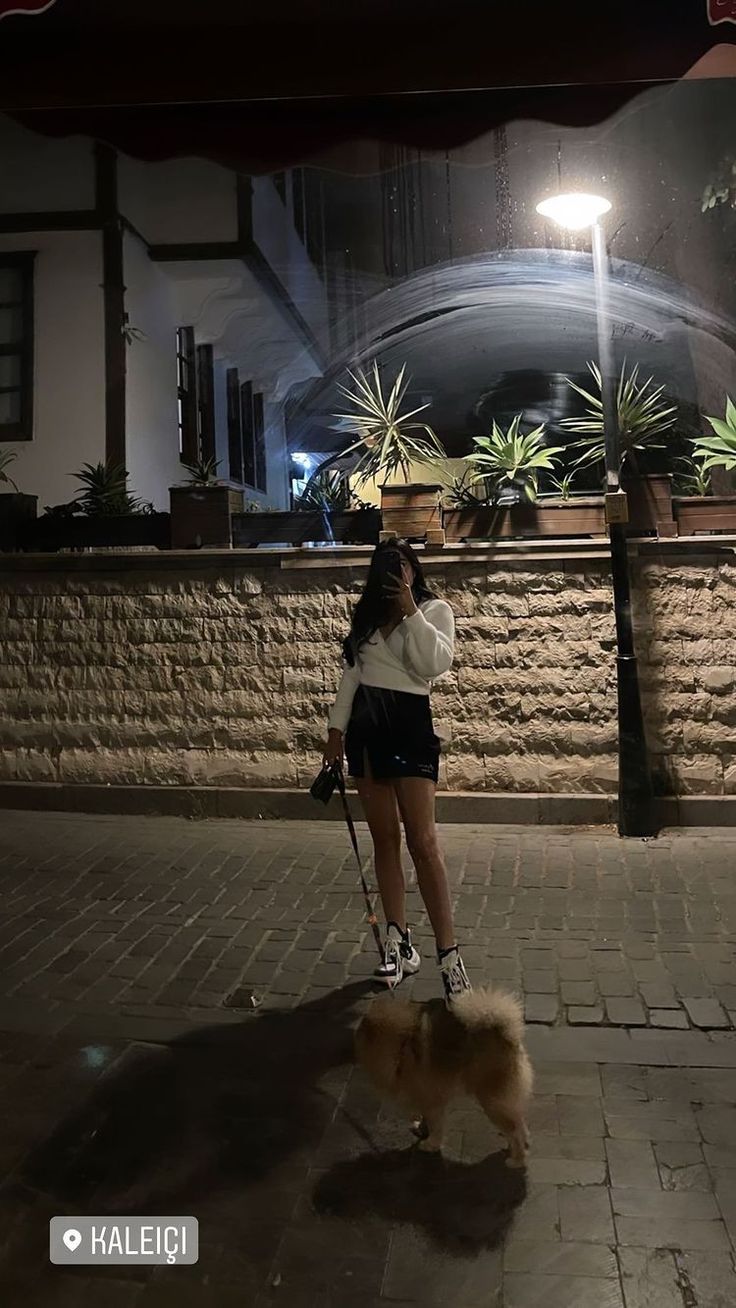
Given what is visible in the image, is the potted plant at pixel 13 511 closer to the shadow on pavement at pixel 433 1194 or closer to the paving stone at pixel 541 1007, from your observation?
the paving stone at pixel 541 1007

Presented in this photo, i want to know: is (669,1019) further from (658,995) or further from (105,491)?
(105,491)

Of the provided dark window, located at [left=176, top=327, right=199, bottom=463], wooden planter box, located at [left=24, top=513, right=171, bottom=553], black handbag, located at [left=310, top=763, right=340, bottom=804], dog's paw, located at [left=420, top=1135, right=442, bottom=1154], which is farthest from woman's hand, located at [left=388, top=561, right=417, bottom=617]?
dark window, located at [left=176, top=327, right=199, bottom=463]

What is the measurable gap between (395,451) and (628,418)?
5.33 ft

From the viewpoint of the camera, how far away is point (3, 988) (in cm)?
442

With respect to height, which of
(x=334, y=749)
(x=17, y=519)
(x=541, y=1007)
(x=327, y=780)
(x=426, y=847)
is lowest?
(x=541, y=1007)

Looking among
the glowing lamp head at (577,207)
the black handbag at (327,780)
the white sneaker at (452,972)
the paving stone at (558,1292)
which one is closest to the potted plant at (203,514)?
the glowing lamp head at (577,207)

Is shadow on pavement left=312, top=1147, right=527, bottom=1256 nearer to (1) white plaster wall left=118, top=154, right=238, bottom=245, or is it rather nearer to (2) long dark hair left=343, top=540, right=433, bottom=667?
(2) long dark hair left=343, top=540, right=433, bottom=667

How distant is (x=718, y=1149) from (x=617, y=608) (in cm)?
414

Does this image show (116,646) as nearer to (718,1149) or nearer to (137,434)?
(137,434)

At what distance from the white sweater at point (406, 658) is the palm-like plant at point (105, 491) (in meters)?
3.89

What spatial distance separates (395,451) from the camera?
7.29 meters

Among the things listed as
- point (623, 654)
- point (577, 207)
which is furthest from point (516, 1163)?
point (577, 207)

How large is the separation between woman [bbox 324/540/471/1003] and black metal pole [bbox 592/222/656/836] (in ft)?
9.14

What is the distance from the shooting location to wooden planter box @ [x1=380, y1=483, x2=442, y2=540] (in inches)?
281
